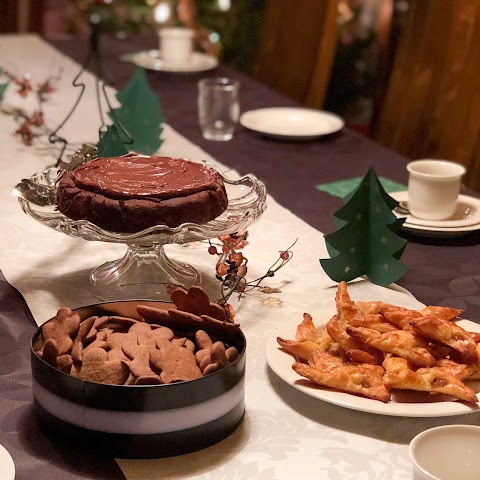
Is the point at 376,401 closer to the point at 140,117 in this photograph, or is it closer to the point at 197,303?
the point at 197,303

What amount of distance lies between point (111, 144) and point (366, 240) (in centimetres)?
52

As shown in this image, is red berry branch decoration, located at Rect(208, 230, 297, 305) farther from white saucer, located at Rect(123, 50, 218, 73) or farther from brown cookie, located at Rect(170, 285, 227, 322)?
white saucer, located at Rect(123, 50, 218, 73)

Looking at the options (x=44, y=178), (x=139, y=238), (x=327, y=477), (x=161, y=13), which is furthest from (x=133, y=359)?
(x=161, y=13)

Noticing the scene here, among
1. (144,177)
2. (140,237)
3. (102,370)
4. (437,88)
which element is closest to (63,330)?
(102,370)

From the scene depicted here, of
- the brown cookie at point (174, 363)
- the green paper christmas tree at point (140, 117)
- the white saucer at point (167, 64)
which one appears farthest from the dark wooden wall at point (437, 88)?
the brown cookie at point (174, 363)

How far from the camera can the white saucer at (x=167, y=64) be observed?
8.54 ft

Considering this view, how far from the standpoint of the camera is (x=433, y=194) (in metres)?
1.49

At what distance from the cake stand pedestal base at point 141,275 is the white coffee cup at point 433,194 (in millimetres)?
407

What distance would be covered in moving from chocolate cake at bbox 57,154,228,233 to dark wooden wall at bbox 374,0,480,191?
4.06ft

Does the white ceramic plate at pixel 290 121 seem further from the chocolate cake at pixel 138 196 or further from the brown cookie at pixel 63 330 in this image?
the brown cookie at pixel 63 330

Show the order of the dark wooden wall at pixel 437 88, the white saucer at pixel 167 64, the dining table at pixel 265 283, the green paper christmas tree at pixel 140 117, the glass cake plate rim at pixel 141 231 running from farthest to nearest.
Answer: the white saucer at pixel 167 64
the dark wooden wall at pixel 437 88
the green paper christmas tree at pixel 140 117
the glass cake plate rim at pixel 141 231
the dining table at pixel 265 283

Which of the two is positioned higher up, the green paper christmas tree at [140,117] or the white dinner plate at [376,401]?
the white dinner plate at [376,401]

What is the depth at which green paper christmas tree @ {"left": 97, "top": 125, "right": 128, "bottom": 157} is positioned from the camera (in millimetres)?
1593

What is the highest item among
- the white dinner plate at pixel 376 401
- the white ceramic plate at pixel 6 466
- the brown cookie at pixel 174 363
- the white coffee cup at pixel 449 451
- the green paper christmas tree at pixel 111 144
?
the white coffee cup at pixel 449 451
